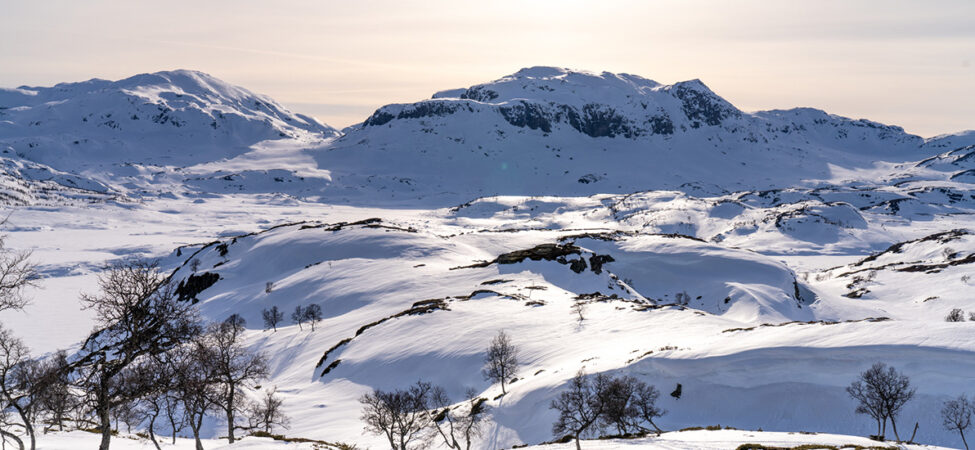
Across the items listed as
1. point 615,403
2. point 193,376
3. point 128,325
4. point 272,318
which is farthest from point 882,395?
point 272,318

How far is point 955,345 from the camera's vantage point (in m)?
42.6

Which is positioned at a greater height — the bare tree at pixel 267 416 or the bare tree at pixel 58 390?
the bare tree at pixel 58 390

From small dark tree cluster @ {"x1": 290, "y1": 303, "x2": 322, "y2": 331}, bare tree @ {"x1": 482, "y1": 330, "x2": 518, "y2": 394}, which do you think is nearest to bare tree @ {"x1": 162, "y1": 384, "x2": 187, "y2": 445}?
bare tree @ {"x1": 482, "y1": 330, "x2": 518, "y2": 394}

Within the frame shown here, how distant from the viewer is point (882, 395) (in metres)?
36.8

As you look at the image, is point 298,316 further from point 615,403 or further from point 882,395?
A: point 882,395

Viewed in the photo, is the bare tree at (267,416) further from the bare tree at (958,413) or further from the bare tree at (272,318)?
the bare tree at (958,413)

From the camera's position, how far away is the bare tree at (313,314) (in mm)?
98125

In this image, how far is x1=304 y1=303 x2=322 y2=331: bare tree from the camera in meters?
98.1

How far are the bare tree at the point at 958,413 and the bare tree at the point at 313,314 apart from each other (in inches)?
3446

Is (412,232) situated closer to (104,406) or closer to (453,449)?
(453,449)

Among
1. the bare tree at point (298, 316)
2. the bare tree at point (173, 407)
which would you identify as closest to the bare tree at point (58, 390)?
the bare tree at point (173, 407)

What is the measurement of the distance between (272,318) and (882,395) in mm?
98792

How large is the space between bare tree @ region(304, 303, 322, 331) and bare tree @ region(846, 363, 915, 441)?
3265 inches

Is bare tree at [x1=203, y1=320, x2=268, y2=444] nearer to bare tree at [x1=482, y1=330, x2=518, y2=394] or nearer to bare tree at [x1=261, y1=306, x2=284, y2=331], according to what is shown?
bare tree at [x1=482, y1=330, x2=518, y2=394]
